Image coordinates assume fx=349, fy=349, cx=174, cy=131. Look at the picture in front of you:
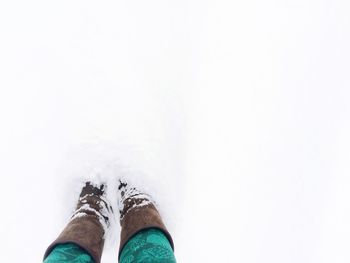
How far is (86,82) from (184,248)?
3.56 ft

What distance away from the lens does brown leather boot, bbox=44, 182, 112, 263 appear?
3.71 feet

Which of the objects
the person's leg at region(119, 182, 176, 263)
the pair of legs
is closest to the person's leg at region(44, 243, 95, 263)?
the pair of legs

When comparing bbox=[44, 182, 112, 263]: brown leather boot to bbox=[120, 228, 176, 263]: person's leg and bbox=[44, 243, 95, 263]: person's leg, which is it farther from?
bbox=[120, 228, 176, 263]: person's leg

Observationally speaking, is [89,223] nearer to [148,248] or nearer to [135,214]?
[135,214]


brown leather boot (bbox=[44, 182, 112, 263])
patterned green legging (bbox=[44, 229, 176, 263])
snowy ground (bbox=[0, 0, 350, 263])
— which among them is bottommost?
patterned green legging (bbox=[44, 229, 176, 263])

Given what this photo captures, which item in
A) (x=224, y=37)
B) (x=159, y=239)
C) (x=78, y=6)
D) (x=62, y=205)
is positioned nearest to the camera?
(x=159, y=239)

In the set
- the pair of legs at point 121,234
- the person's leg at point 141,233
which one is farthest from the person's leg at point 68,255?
the person's leg at point 141,233

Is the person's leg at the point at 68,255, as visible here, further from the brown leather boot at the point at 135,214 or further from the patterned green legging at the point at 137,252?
the brown leather boot at the point at 135,214

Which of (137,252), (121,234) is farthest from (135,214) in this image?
(137,252)

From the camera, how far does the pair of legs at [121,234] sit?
1.08 metres

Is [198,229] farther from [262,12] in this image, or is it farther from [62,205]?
[262,12]

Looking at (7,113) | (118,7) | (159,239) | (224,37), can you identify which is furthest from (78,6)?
(159,239)

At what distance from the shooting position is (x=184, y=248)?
199cm

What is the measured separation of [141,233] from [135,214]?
154 millimetres
